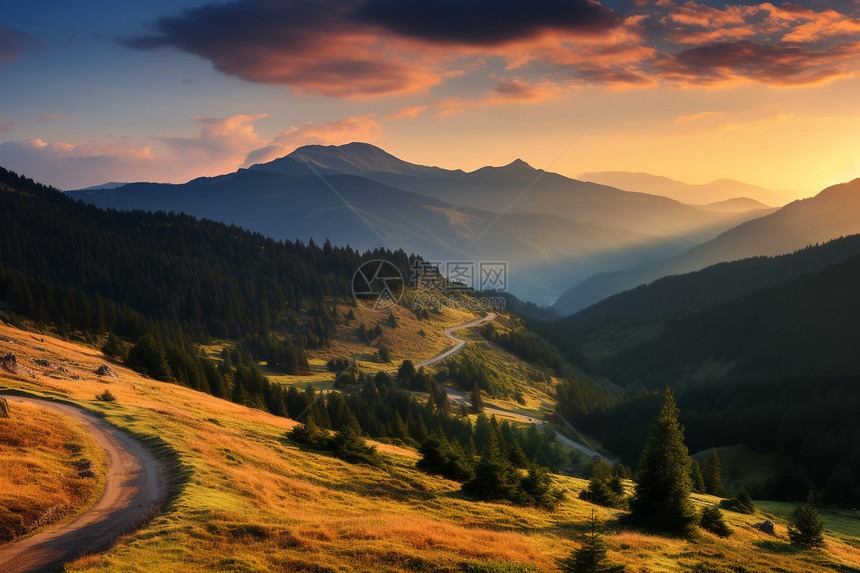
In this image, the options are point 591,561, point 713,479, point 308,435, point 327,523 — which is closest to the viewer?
point 591,561

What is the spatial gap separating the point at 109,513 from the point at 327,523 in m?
11.6

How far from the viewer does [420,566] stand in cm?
2230

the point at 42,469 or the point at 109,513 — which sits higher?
the point at 42,469

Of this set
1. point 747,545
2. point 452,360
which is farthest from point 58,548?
point 452,360

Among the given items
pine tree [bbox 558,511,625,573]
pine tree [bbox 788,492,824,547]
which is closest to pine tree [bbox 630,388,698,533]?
pine tree [bbox 788,492,824,547]

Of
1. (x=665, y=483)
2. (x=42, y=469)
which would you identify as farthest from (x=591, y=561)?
(x=42, y=469)

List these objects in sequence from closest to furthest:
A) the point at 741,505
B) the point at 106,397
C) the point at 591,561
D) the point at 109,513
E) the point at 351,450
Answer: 1. the point at 591,561
2. the point at 109,513
3. the point at 351,450
4. the point at 106,397
5. the point at 741,505

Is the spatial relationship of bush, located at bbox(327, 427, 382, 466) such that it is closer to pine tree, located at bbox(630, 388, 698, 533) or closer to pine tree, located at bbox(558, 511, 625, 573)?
pine tree, located at bbox(630, 388, 698, 533)

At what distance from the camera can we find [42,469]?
29.4 metres

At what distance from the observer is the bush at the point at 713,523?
42344 mm

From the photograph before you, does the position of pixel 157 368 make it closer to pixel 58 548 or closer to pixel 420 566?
pixel 58 548

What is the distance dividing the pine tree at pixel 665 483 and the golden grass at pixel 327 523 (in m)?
2.00

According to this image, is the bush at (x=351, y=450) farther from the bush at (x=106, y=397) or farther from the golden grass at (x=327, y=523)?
the bush at (x=106, y=397)

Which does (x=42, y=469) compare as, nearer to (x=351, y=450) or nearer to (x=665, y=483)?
(x=351, y=450)
